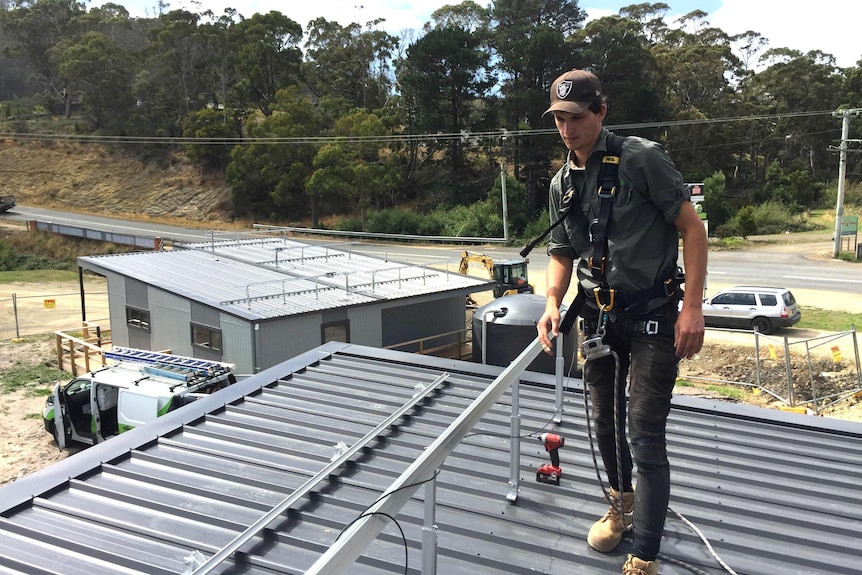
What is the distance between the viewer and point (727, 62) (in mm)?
61719

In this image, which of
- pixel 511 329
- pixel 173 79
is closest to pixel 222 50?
pixel 173 79

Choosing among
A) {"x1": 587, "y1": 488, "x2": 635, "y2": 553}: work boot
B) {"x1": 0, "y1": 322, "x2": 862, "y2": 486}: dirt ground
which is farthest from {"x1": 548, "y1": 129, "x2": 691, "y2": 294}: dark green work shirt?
{"x1": 0, "y1": 322, "x2": 862, "y2": 486}: dirt ground

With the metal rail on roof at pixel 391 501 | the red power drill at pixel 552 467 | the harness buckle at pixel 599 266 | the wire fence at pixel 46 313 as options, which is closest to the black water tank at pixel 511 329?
the red power drill at pixel 552 467

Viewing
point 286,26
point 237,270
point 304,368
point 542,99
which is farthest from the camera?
point 286,26

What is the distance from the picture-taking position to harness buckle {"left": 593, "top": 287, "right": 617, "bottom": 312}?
120 inches

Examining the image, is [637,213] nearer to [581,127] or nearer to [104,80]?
[581,127]

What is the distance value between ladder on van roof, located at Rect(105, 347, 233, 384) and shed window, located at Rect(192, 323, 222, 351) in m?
2.73

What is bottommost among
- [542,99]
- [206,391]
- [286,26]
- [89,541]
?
[206,391]

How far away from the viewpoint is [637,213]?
295 cm

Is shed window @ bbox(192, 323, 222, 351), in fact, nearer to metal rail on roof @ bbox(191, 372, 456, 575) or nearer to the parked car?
metal rail on roof @ bbox(191, 372, 456, 575)

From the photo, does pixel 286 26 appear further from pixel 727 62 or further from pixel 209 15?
pixel 727 62

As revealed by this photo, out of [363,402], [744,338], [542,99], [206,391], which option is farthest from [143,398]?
[542,99]

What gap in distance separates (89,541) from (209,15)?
77468 millimetres

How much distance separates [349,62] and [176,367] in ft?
200
